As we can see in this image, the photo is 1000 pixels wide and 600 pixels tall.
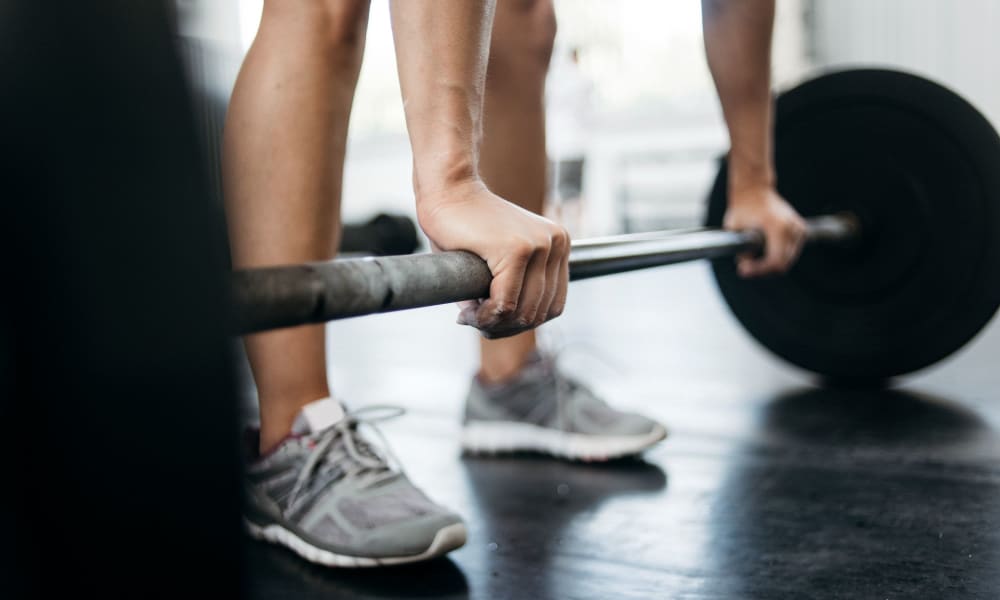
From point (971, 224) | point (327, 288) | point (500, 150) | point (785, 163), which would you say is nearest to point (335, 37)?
point (500, 150)

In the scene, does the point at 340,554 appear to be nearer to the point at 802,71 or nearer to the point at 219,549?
the point at 219,549

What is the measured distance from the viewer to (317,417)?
0.92 m

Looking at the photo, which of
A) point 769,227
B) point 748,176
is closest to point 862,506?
point 769,227

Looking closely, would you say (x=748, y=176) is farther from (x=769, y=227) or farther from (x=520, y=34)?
(x=520, y=34)

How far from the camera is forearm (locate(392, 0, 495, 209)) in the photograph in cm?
67

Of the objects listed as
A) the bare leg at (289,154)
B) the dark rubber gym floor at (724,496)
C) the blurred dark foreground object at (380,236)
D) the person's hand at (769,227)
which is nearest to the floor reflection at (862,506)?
the dark rubber gym floor at (724,496)

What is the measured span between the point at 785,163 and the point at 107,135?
1.39 m

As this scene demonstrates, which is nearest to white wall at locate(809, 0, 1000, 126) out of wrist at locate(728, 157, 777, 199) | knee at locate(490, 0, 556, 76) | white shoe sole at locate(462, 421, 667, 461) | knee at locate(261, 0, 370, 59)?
wrist at locate(728, 157, 777, 199)

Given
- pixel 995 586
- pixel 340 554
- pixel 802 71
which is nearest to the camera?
pixel 995 586

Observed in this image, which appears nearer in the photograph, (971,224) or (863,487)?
(863,487)

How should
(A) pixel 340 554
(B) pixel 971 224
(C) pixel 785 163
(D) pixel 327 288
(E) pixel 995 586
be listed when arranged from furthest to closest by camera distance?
1. (C) pixel 785 163
2. (B) pixel 971 224
3. (A) pixel 340 554
4. (E) pixel 995 586
5. (D) pixel 327 288

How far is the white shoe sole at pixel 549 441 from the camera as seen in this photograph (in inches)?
45.9

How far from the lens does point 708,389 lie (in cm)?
158

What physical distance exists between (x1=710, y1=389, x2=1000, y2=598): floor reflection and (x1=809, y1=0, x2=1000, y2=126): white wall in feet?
12.1
